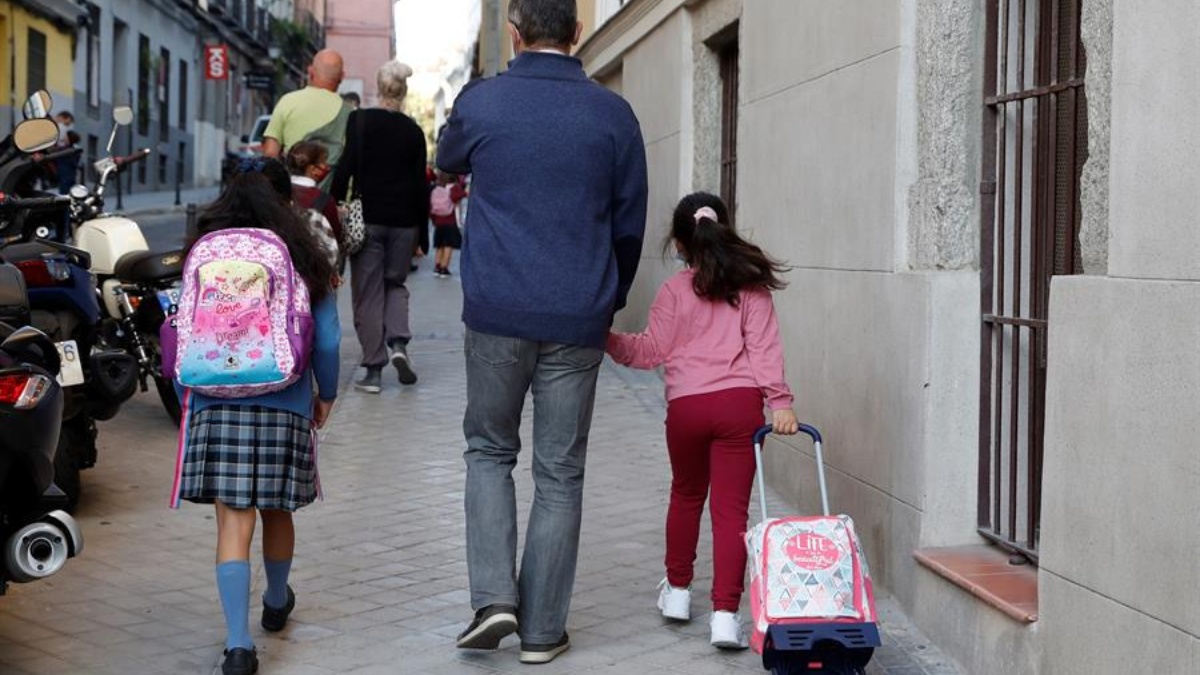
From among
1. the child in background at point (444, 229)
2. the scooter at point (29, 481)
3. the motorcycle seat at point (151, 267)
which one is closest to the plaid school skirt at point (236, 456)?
the scooter at point (29, 481)

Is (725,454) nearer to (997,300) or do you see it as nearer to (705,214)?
(705,214)

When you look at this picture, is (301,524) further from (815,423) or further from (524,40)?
(524,40)

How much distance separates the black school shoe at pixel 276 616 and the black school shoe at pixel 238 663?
509mm

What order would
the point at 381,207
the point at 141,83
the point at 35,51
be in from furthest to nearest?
the point at 141,83 → the point at 35,51 → the point at 381,207

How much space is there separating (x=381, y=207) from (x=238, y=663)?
596cm

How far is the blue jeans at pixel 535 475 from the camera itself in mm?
5301

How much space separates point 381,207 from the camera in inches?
423

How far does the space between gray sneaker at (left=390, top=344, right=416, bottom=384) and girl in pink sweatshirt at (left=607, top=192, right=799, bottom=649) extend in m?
5.68

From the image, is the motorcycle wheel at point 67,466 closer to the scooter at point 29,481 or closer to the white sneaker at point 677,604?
the scooter at point 29,481

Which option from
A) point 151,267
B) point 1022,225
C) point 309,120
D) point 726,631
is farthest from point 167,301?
point 1022,225

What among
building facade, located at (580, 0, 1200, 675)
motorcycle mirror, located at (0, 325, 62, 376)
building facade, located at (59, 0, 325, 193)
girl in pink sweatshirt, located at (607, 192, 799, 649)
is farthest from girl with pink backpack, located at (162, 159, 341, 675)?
building facade, located at (59, 0, 325, 193)

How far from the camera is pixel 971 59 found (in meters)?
5.70

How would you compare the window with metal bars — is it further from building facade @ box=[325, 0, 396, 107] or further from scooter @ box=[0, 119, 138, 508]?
building facade @ box=[325, 0, 396, 107]

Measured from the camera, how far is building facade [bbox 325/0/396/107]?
8506 cm
